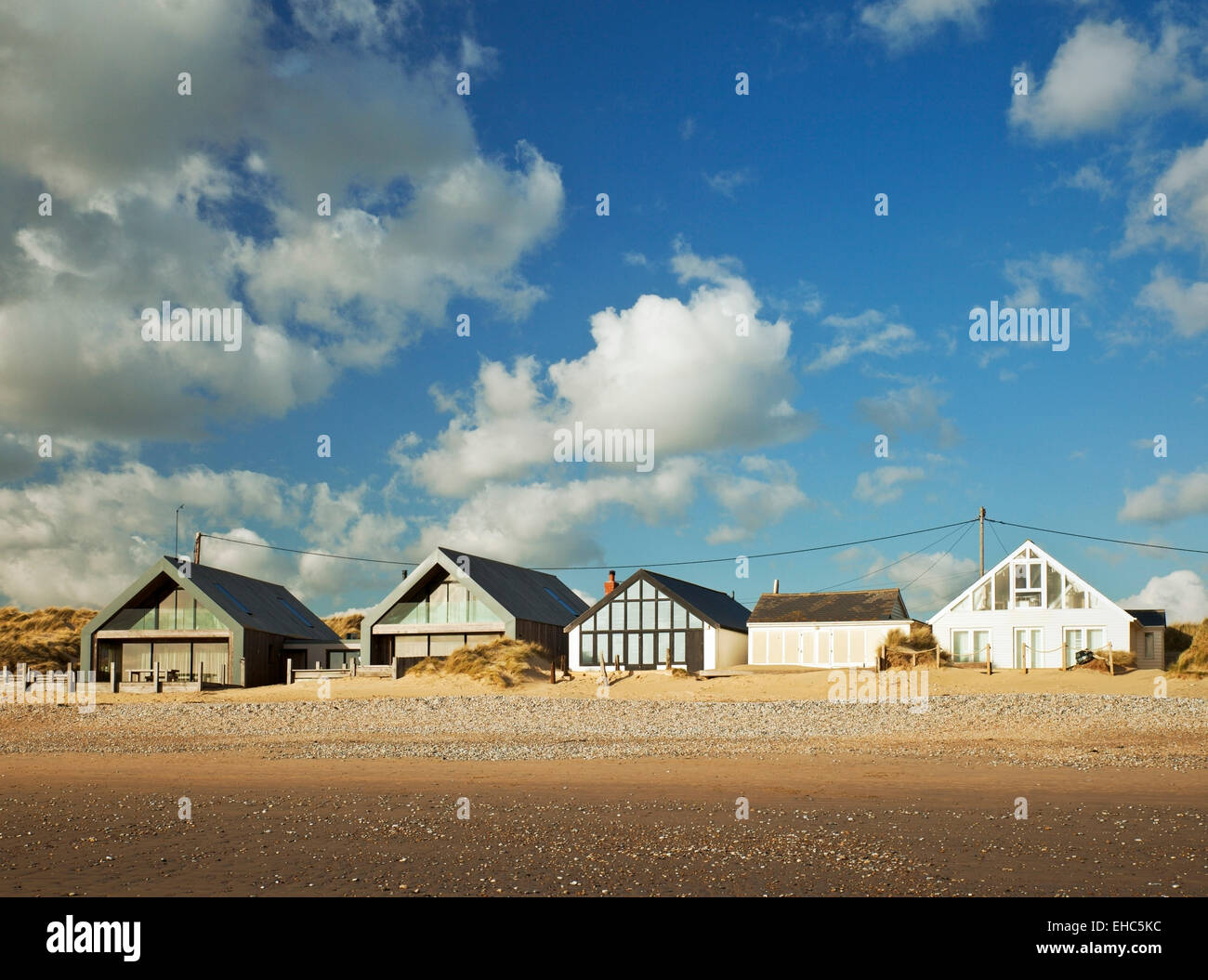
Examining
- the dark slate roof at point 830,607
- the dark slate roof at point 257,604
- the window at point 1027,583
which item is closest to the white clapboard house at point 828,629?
the dark slate roof at point 830,607

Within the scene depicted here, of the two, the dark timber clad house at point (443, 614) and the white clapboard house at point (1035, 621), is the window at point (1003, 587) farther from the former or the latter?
the dark timber clad house at point (443, 614)

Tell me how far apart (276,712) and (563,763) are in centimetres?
1487

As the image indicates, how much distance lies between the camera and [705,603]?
51.9m

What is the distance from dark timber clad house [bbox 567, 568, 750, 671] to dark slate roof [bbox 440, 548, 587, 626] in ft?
9.66

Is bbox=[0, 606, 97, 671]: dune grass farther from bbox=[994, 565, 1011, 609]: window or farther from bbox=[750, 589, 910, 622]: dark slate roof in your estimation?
bbox=[994, 565, 1011, 609]: window

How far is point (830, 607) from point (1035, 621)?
9349 mm

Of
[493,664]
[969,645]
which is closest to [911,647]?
[969,645]

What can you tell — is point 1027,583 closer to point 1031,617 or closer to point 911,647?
point 1031,617

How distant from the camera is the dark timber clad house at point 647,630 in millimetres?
48562

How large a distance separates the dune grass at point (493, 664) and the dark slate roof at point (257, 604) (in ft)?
36.0

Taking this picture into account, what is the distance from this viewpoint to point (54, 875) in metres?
11.7

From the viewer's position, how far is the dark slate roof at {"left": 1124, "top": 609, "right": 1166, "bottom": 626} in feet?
148

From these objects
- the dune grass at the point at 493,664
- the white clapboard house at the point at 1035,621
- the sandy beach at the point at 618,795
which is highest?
the white clapboard house at the point at 1035,621
